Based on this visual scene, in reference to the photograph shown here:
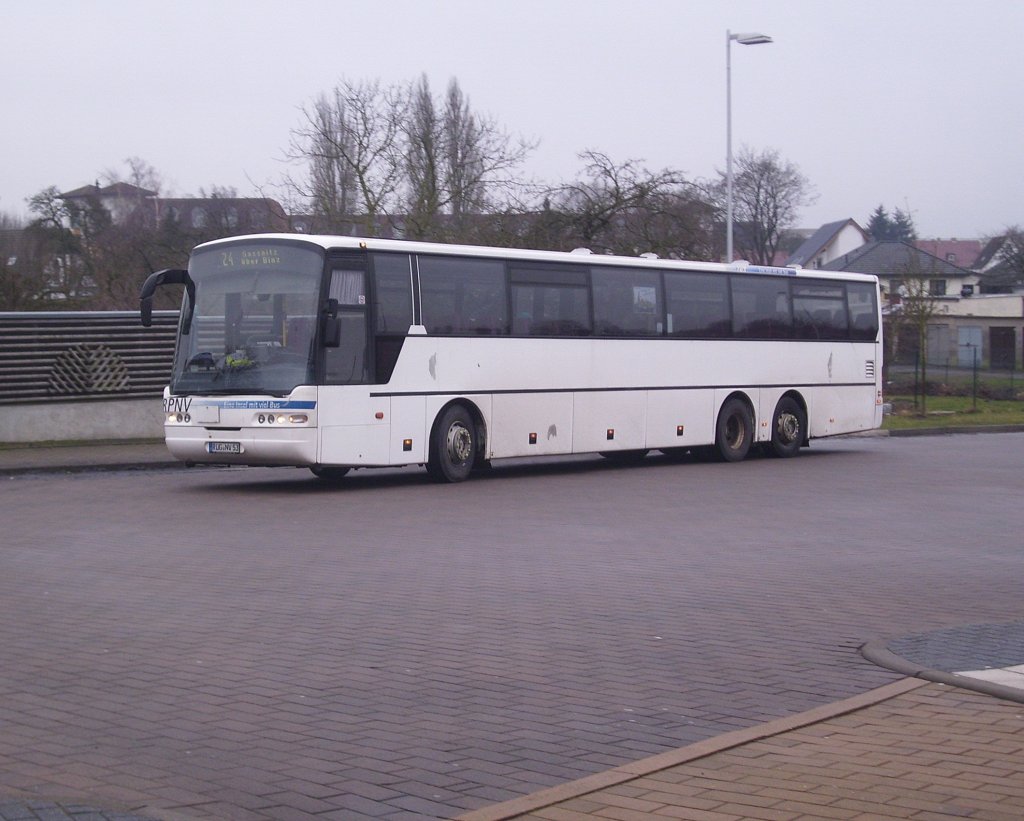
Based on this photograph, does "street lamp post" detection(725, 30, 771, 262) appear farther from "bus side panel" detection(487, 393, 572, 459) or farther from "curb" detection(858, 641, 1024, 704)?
"curb" detection(858, 641, 1024, 704)

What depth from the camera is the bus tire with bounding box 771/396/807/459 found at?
2428 cm

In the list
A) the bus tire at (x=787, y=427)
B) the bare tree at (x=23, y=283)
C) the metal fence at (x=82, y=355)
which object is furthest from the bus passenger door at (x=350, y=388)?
the bare tree at (x=23, y=283)

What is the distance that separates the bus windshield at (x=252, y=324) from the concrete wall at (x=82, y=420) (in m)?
8.58

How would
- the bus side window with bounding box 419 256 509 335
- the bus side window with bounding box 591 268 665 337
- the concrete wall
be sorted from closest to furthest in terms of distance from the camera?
the bus side window with bounding box 419 256 509 335 → the bus side window with bounding box 591 268 665 337 → the concrete wall

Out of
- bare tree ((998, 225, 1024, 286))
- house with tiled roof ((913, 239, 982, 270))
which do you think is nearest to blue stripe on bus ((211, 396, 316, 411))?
bare tree ((998, 225, 1024, 286))

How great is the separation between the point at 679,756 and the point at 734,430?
1831cm

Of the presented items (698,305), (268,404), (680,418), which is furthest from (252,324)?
(698,305)

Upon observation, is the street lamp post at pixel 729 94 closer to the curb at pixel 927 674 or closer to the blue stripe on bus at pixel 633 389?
the blue stripe on bus at pixel 633 389

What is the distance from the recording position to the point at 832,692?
22.4 ft

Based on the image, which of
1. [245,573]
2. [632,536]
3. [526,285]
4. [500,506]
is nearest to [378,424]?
[500,506]

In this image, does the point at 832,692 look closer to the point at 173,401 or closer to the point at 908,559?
the point at 908,559

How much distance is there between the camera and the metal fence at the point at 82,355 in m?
24.6

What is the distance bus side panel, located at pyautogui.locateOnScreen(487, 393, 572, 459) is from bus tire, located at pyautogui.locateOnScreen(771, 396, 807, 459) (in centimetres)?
555

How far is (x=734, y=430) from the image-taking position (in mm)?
23578
